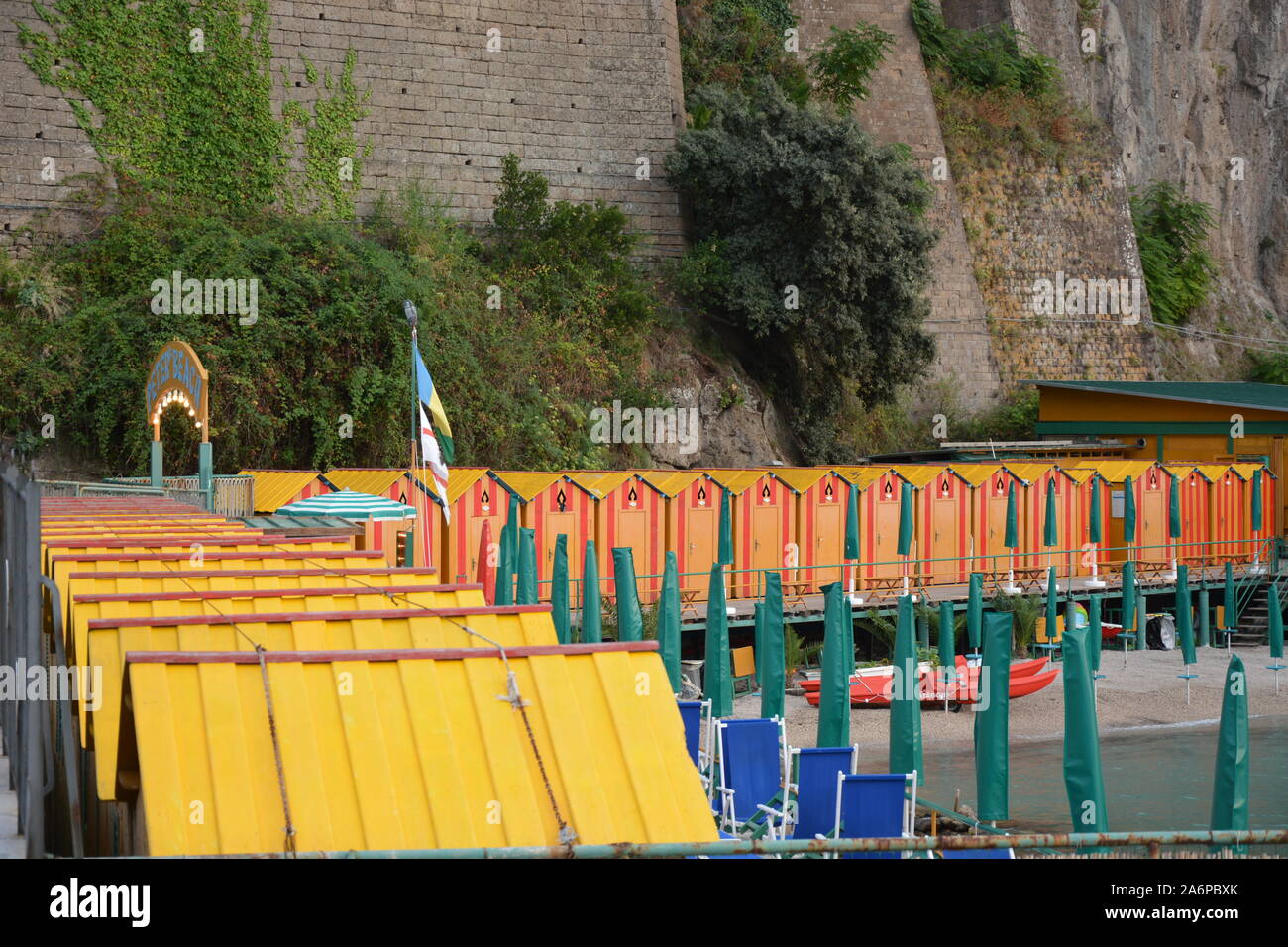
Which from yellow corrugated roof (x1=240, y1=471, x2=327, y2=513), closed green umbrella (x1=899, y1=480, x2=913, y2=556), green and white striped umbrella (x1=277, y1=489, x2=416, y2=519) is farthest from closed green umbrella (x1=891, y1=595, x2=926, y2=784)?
closed green umbrella (x1=899, y1=480, x2=913, y2=556)

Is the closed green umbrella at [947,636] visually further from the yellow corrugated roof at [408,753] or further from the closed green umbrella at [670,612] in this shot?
the yellow corrugated roof at [408,753]

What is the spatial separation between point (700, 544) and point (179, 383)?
9.84 m

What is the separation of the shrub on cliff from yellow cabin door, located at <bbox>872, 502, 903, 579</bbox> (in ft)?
20.9

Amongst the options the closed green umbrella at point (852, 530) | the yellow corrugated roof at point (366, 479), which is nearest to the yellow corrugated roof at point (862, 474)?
the closed green umbrella at point (852, 530)

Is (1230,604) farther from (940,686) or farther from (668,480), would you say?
(668,480)

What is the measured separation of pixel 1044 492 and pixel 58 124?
20.7 meters

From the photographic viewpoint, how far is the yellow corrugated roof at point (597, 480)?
Answer: 23.9 metres

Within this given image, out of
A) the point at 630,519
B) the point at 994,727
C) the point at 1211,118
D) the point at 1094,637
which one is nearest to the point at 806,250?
the point at 630,519

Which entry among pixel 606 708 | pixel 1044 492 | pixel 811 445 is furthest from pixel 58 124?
pixel 606 708

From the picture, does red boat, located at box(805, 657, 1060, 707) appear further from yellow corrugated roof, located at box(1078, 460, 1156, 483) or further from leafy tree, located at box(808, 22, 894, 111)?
leafy tree, located at box(808, 22, 894, 111)

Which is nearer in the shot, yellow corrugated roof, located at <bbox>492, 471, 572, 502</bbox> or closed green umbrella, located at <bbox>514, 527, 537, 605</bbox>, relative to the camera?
closed green umbrella, located at <bbox>514, 527, 537, 605</bbox>

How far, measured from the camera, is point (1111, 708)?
23438 mm

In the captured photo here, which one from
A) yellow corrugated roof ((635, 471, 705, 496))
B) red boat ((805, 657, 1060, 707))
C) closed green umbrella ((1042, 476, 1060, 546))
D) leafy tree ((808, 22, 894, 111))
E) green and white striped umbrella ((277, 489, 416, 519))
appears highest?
leafy tree ((808, 22, 894, 111))

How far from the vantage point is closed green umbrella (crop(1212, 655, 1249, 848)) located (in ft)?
38.1
